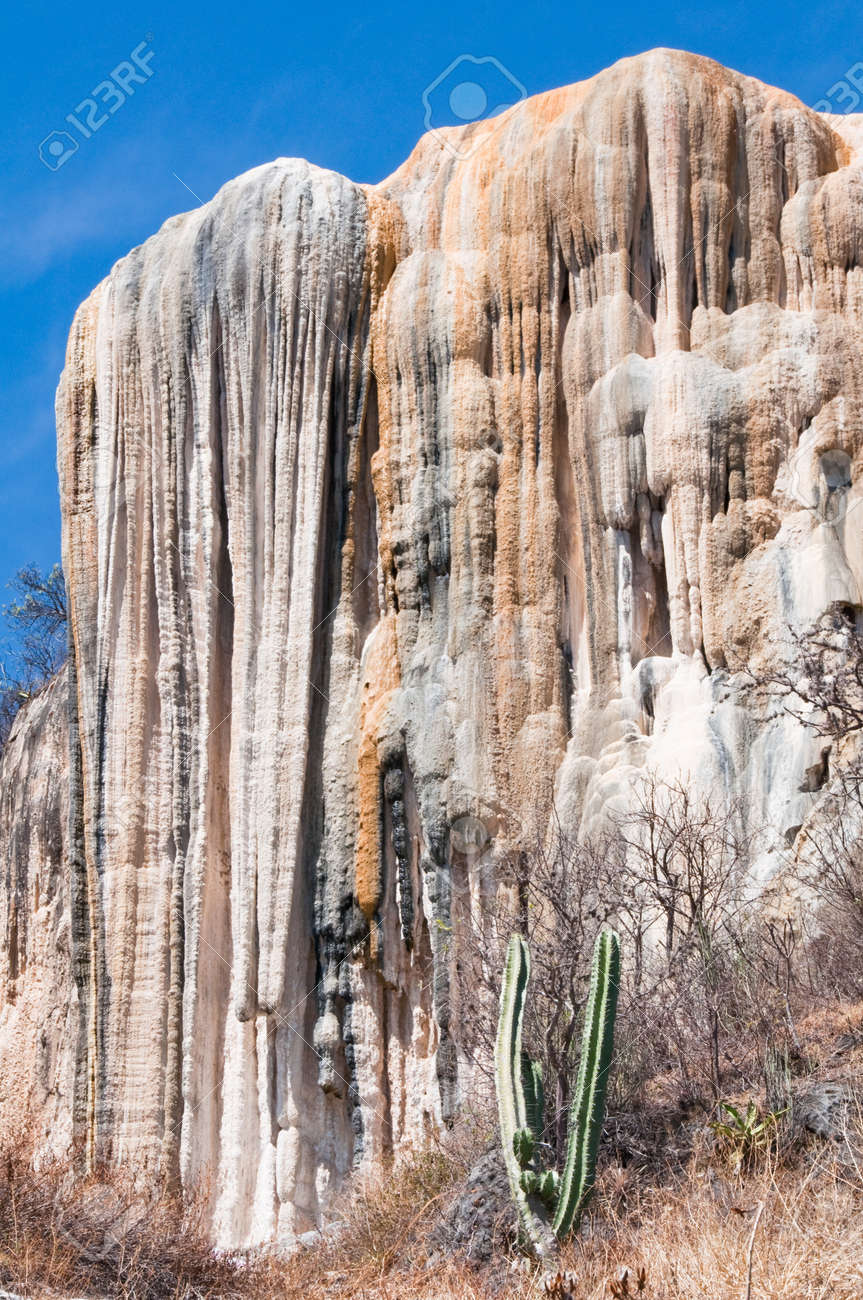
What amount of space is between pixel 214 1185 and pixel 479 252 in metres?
7.76

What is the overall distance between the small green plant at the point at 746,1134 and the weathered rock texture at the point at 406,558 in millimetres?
3621

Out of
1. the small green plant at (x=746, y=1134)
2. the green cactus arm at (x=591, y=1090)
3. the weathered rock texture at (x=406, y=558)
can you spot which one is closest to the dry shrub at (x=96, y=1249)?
the green cactus arm at (x=591, y=1090)

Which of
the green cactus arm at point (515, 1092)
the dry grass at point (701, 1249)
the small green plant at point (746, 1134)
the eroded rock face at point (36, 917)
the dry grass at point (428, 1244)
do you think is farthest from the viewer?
the eroded rock face at point (36, 917)

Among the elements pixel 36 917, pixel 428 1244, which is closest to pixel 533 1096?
pixel 428 1244

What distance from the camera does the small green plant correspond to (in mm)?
9430

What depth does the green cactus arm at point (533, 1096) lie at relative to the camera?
9.76m

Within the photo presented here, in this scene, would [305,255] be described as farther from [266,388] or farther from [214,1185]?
[214,1185]

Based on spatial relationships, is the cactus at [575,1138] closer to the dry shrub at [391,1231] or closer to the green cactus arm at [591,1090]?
the green cactus arm at [591,1090]

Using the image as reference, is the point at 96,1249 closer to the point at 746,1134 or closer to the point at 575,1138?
the point at 575,1138

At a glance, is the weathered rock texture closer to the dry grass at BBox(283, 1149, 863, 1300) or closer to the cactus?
the dry grass at BBox(283, 1149, 863, 1300)

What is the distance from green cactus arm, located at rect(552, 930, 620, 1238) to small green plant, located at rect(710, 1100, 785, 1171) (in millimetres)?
765

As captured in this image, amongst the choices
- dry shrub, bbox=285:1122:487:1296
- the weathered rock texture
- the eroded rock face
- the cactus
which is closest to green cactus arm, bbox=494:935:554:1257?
the cactus

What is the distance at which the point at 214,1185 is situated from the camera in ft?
47.8

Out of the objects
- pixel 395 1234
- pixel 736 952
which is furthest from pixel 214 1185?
pixel 736 952
